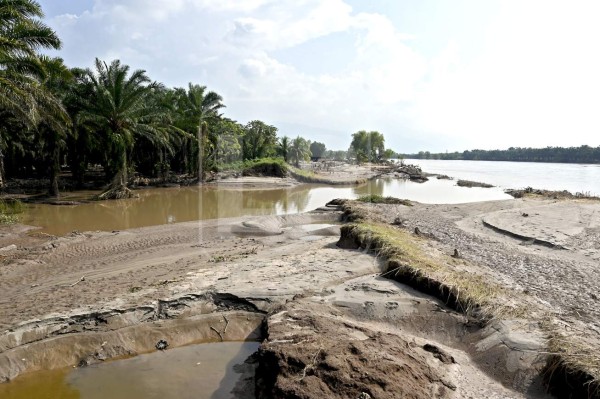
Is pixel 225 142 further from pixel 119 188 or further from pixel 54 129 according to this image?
pixel 54 129

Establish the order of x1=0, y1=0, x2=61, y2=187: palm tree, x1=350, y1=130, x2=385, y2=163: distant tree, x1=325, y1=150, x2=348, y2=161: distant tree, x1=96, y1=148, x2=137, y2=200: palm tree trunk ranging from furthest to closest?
x1=325, y1=150, x2=348, y2=161: distant tree < x1=350, y1=130, x2=385, y2=163: distant tree < x1=96, y1=148, x2=137, y2=200: palm tree trunk < x1=0, y1=0, x2=61, y2=187: palm tree

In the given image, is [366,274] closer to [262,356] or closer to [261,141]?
[262,356]

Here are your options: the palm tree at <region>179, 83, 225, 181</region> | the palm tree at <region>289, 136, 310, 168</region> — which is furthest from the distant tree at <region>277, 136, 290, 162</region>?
the palm tree at <region>179, 83, 225, 181</region>

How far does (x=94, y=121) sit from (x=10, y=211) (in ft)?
32.8

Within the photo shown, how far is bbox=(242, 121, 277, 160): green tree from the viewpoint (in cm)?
5588

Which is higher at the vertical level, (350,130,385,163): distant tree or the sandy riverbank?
(350,130,385,163): distant tree

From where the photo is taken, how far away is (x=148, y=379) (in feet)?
17.1

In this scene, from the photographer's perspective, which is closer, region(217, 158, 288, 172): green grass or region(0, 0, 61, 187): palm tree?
region(0, 0, 61, 187): palm tree

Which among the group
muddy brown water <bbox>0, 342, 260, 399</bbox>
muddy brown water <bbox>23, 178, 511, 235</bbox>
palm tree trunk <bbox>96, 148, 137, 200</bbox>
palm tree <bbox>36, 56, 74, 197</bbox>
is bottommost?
muddy brown water <bbox>0, 342, 260, 399</bbox>

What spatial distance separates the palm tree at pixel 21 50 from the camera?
1242 centimetres

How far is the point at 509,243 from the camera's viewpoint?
13352 mm

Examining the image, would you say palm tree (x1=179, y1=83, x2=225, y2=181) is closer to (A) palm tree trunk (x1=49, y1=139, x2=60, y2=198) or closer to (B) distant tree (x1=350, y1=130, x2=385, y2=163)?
(A) palm tree trunk (x1=49, y1=139, x2=60, y2=198)

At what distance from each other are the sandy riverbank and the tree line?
22.3 feet

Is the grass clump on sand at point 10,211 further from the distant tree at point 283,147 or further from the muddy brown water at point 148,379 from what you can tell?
the distant tree at point 283,147
